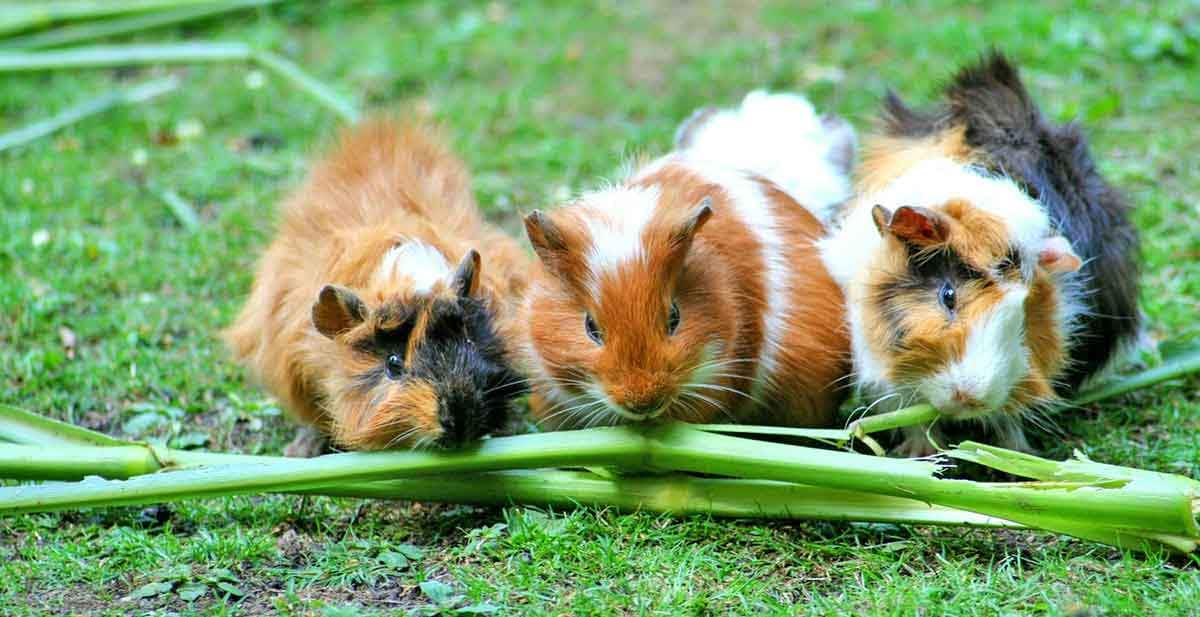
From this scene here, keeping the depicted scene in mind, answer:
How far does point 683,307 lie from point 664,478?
1.49 ft

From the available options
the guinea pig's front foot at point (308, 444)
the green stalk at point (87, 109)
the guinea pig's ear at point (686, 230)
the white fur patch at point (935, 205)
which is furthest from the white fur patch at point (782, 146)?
the green stalk at point (87, 109)

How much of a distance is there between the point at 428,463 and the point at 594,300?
1.95 ft

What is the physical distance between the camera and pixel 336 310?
3123mm

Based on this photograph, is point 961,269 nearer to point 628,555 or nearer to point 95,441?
point 628,555

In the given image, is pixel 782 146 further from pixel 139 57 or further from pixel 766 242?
pixel 139 57

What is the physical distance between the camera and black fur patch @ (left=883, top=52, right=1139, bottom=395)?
135 inches

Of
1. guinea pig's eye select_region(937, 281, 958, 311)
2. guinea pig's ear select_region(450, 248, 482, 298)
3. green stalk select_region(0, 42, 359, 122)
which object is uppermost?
green stalk select_region(0, 42, 359, 122)

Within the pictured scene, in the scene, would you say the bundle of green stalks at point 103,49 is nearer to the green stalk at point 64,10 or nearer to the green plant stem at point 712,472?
the green stalk at point 64,10

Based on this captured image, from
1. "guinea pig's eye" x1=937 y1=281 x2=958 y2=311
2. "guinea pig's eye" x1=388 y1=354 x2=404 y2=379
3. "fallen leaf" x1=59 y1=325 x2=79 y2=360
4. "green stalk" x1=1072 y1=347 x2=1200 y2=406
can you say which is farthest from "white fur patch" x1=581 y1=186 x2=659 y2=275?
"fallen leaf" x1=59 y1=325 x2=79 y2=360

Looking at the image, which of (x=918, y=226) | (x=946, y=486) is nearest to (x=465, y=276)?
(x=918, y=226)

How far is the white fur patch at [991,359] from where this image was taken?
300 centimetres

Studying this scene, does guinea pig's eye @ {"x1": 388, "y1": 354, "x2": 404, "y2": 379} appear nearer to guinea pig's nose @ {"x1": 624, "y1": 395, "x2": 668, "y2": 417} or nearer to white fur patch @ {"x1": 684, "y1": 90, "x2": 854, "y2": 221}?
guinea pig's nose @ {"x1": 624, "y1": 395, "x2": 668, "y2": 417}

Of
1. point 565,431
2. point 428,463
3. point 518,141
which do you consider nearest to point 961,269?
point 565,431

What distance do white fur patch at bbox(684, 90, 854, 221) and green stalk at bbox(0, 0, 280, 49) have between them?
356 centimetres
